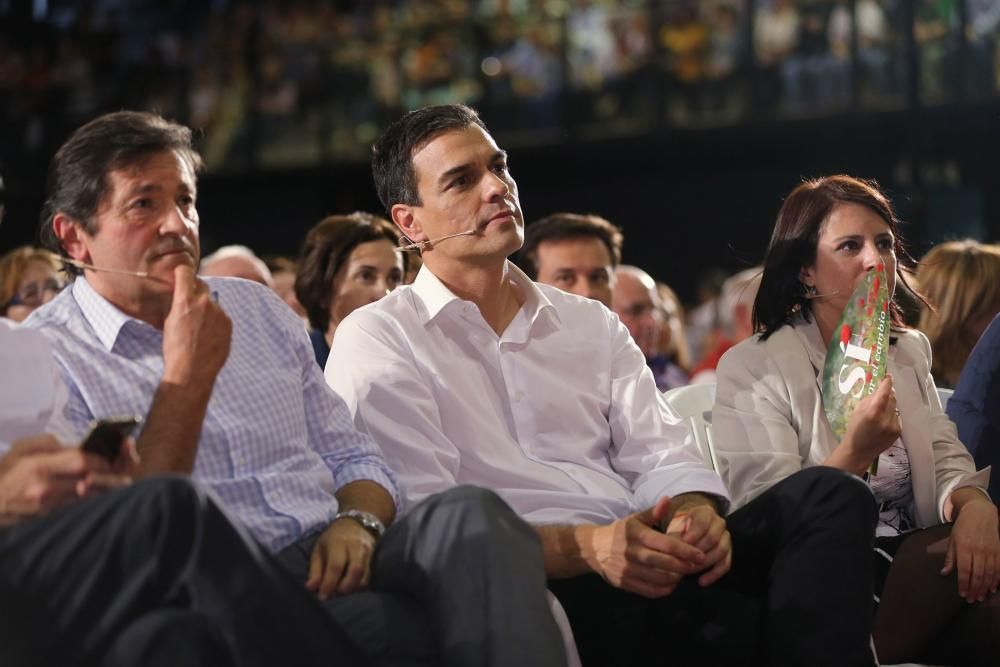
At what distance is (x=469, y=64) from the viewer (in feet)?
30.9

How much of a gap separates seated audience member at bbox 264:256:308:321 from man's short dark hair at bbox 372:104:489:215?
146cm

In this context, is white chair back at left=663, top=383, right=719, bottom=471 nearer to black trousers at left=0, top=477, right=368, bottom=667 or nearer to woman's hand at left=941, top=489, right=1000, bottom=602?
woman's hand at left=941, top=489, right=1000, bottom=602

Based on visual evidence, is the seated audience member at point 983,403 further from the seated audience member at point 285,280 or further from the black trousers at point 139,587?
the seated audience member at point 285,280

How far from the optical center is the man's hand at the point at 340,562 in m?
2.02

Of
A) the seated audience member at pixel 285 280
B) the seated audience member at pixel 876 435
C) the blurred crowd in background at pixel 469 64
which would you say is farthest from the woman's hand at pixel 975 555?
the blurred crowd in background at pixel 469 64

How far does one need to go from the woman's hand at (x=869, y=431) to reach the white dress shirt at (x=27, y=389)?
1.37m

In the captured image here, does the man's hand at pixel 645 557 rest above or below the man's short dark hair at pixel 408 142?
below

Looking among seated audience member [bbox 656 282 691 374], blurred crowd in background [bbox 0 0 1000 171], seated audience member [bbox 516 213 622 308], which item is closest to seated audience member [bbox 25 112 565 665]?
seated audience member [bbox 516 213 622 308]

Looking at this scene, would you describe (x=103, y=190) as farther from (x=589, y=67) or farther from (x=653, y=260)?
(x=653, y=260)

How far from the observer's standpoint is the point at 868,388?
8.06 ft

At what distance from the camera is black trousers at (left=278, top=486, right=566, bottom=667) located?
1.87 m

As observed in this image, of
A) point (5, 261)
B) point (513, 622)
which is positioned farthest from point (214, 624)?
point (5, 261)

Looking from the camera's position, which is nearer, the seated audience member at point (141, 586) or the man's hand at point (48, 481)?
the seated audience member at point (141, 586)

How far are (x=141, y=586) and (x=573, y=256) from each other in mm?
2280
